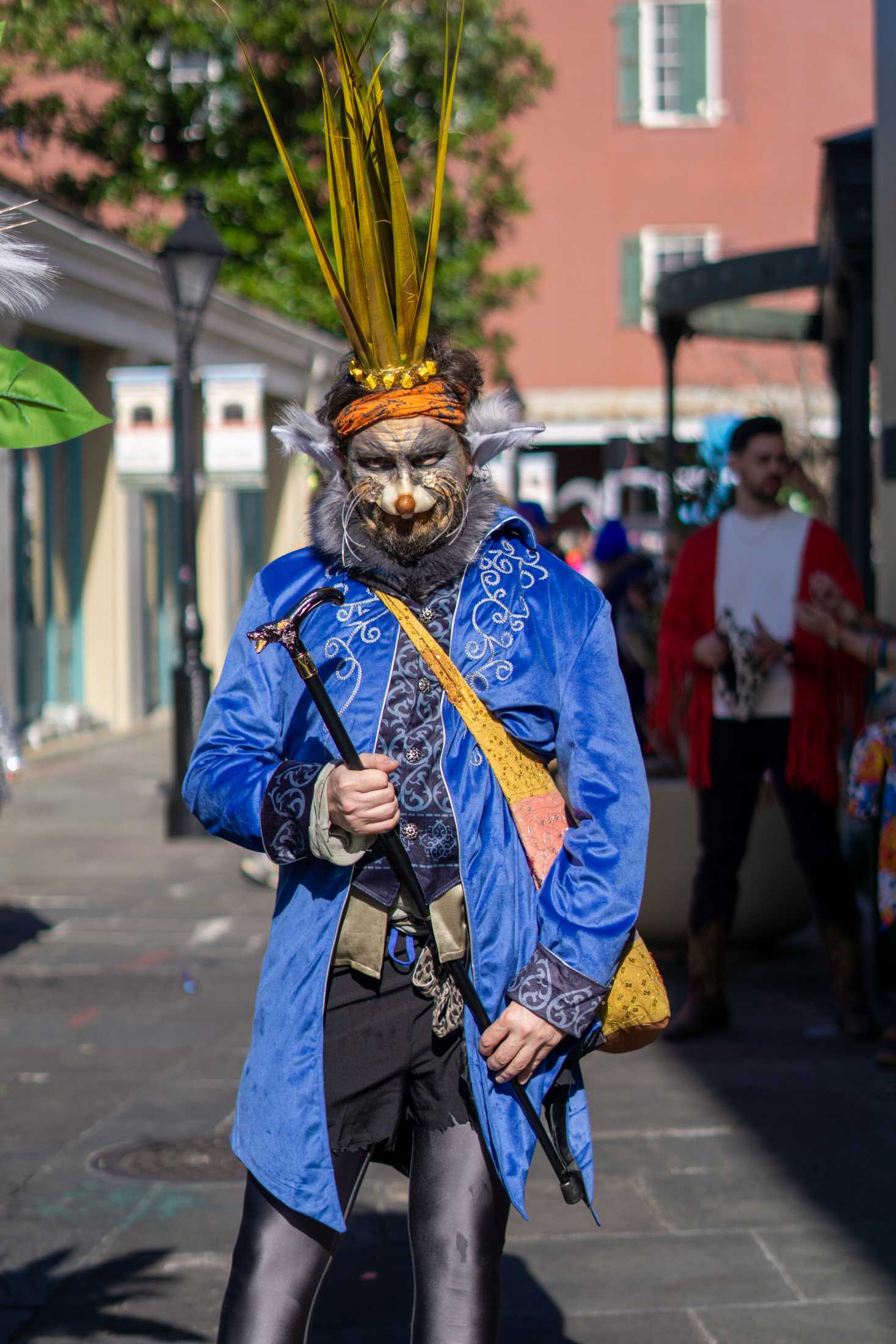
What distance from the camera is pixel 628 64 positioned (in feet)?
103

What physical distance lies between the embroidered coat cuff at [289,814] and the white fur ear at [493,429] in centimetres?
59

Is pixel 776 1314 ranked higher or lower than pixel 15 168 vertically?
lower

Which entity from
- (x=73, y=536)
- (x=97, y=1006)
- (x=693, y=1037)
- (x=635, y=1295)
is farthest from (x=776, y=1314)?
(x=73, y=536)

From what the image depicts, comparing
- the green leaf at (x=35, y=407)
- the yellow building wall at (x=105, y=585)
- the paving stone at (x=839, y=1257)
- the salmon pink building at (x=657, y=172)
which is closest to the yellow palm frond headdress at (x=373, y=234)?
the green leaf at (x=35, y=407)

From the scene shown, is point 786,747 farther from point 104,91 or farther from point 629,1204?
point 104,91

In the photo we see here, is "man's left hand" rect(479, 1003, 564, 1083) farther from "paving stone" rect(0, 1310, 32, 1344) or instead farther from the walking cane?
"paving stone" rect(0, 1310, 32, 1344)

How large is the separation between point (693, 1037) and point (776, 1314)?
224 cm

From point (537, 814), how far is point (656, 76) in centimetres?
3107

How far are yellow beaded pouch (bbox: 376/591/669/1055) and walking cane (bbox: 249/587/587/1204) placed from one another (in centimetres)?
16

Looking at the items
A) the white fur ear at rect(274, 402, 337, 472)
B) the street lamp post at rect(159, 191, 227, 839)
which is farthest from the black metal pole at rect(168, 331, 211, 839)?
the white fur ear at rect(274, 402, 337, 472)

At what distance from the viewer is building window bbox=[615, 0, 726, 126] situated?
30953 millimetres

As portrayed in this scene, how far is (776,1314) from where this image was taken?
368cm

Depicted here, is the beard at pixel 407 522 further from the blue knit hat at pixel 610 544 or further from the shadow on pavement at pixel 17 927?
the blue knit hat at pixel 610 544

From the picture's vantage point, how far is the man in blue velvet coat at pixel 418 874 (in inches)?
95.7
